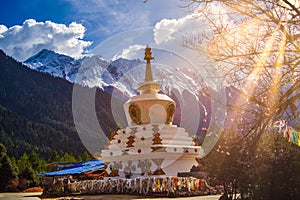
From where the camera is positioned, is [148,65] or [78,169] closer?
[78,169]

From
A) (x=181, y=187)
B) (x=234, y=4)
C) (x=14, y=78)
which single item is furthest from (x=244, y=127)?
(x=14, y=78)

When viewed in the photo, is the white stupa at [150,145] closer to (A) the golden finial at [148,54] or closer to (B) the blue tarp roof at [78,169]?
(B) the blue tarp roof at [78,169]

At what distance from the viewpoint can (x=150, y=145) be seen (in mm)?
22953

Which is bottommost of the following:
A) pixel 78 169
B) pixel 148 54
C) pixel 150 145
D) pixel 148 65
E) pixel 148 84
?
pixel 78 169

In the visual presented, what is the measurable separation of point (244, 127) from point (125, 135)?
16.6 meters

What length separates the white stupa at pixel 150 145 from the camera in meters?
22.8

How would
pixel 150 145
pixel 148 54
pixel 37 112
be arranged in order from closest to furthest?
pixel 150 145 < pixel 148 54 < pixel 37 112

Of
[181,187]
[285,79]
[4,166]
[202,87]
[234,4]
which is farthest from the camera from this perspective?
[4,166]

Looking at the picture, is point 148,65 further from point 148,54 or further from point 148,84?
point 148,84

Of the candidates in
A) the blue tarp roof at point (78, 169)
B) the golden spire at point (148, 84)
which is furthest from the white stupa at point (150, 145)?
the blue tarp roof at point (78, 169)

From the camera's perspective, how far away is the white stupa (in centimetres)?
2275

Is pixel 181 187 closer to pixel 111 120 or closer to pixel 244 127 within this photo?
pixel 244 127

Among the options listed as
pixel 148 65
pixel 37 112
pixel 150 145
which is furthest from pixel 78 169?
pixel 37 112

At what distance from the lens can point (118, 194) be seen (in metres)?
19.4
